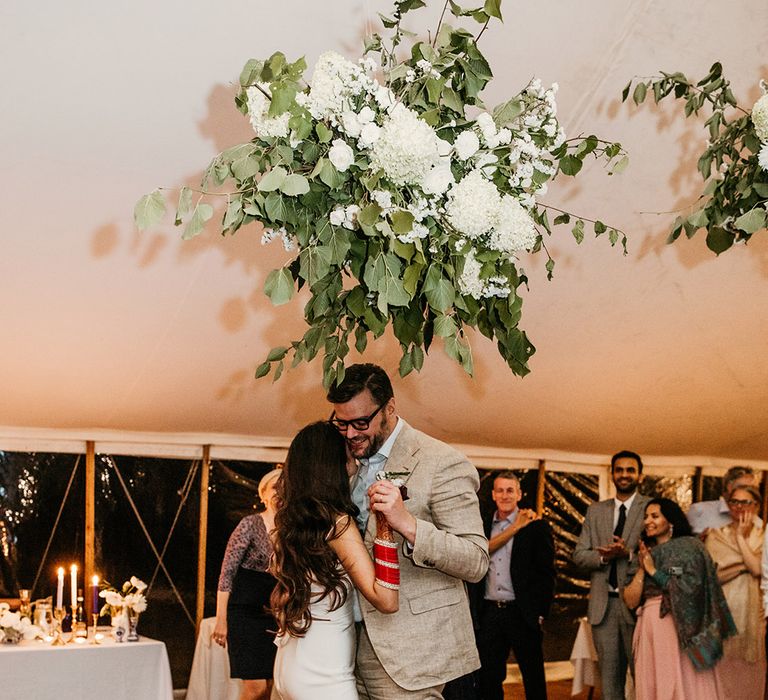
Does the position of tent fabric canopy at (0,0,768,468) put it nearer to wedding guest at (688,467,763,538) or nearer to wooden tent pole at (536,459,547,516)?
wooden tent pole at (536,459,547,516)

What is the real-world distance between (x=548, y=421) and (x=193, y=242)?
2.94 m

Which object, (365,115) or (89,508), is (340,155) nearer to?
(365,115)

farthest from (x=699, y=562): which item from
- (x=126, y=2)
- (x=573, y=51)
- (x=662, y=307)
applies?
(x=126, y=2)

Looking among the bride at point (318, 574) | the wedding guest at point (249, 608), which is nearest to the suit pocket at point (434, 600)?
the bride at point (318, 574)

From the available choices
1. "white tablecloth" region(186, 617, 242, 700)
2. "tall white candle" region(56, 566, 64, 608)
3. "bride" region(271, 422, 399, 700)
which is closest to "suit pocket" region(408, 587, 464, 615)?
"bride" region(271, 422, 399, 700)

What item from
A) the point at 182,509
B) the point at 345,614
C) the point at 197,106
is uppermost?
the point at 197,106

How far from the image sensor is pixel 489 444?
21.7 ft

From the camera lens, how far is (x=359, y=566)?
96.1 inches

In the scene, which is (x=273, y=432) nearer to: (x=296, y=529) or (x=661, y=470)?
(x=661, y=470)

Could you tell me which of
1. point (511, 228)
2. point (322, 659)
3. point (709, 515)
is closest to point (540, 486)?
point (709, 515)

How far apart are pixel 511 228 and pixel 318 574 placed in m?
1.17

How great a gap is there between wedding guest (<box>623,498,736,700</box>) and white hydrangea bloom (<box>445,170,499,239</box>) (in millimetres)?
3277

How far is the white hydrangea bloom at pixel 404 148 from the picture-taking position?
164 cm

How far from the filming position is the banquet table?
4141 mm
